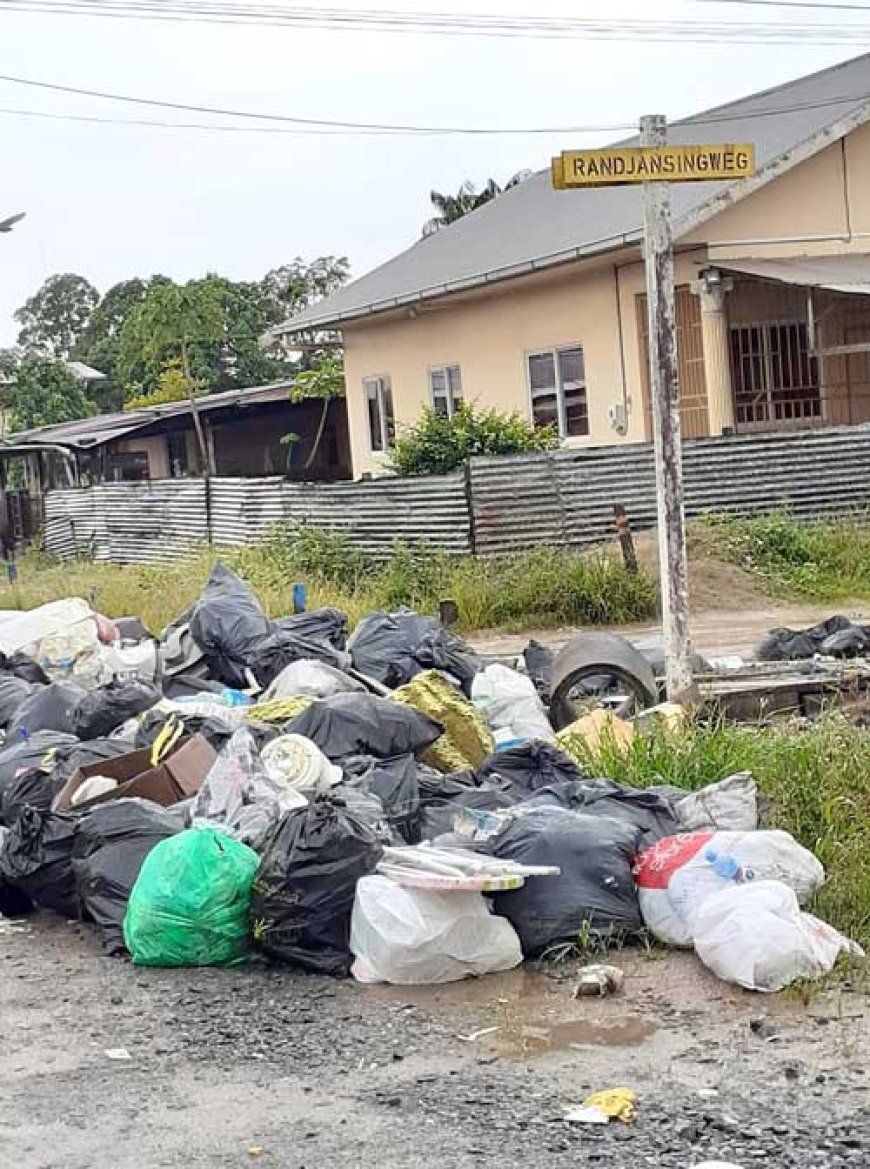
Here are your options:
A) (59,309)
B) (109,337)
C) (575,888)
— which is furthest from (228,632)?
(59,309)

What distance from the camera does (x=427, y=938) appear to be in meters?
5.28

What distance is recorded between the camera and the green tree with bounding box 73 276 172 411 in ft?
176

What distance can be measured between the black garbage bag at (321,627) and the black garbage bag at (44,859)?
154 inches

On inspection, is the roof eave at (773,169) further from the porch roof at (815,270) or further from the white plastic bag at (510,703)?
the white plastic bag at (510,703)

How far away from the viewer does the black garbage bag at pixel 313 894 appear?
552cm

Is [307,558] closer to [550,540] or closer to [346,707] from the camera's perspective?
[550,540]

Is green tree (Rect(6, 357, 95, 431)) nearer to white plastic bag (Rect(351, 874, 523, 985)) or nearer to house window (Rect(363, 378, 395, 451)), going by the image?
house window (Rect(363, 378, 395, 451))

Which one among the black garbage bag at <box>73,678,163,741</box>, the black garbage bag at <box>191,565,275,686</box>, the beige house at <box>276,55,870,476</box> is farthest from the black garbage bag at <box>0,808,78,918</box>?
the beige house at <box>276,55,870,476</box>

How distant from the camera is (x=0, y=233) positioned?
53.4 feet

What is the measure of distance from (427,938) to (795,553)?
11107 millimetres

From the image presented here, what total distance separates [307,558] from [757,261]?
663cm

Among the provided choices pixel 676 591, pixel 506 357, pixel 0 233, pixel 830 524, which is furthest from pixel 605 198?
pixel 676 591

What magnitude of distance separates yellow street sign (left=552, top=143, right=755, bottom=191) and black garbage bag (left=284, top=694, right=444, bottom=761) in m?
2.46

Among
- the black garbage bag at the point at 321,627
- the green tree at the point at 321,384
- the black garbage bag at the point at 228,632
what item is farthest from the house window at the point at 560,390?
the black garbage bag at the point at 228,632
